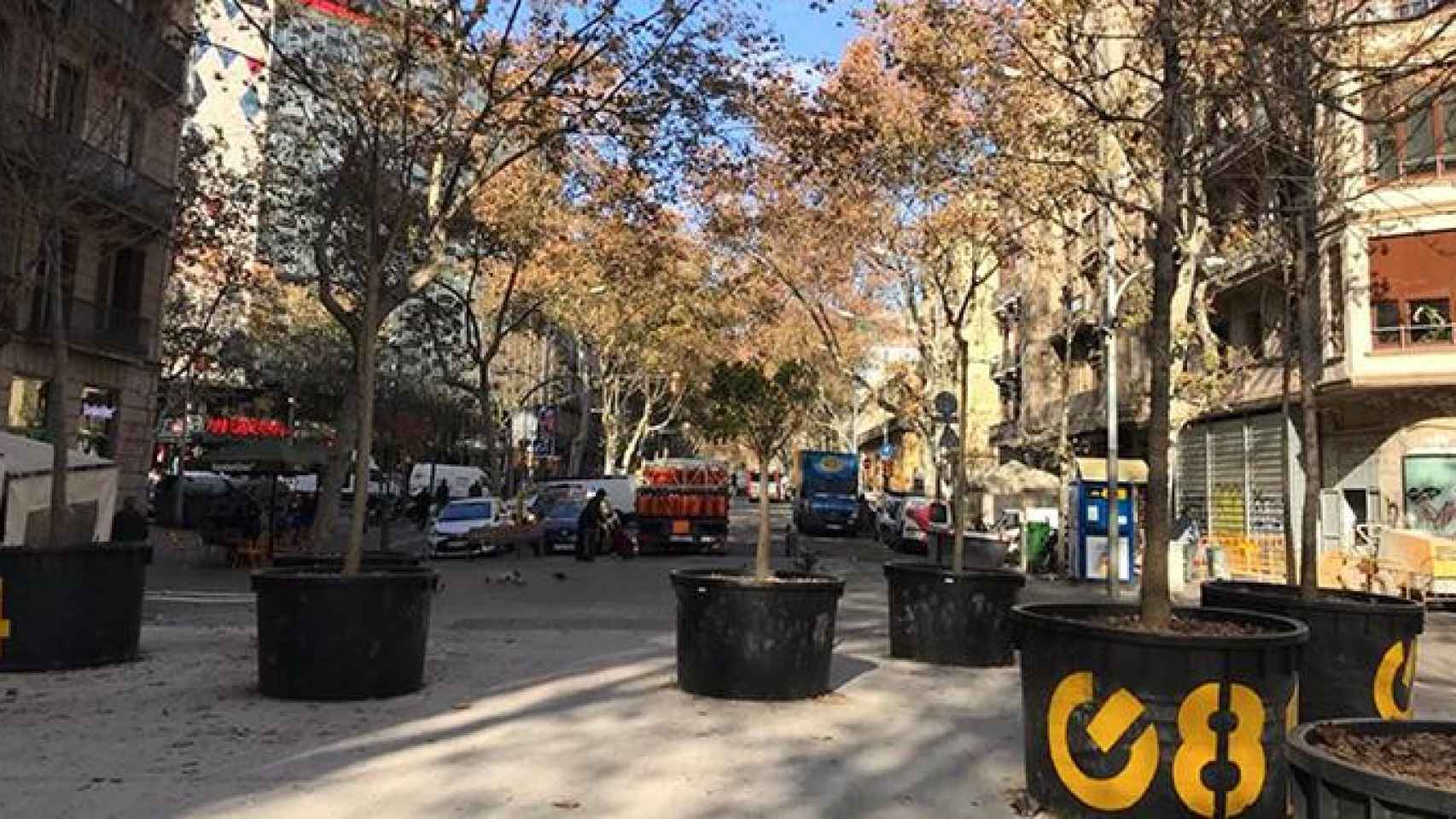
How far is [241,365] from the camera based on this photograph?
4638cm

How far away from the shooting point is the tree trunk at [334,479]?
1354cm

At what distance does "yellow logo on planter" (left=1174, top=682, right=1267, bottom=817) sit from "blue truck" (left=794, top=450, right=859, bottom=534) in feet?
117

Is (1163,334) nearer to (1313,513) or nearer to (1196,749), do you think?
(1196,749)

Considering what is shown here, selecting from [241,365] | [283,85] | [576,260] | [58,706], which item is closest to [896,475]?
[241,365]

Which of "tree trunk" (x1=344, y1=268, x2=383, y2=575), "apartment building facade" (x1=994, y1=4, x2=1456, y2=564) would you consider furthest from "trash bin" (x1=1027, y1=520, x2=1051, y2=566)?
"tree trunk" (x1=344, y1=268, x2=383, y2=575)

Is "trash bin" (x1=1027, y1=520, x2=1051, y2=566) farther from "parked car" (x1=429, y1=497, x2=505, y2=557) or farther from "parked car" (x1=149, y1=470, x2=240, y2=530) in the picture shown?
"parked car" (x1=149, y1=470, x2=240, y2=530)

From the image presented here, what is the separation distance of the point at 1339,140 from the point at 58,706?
10.9 meters

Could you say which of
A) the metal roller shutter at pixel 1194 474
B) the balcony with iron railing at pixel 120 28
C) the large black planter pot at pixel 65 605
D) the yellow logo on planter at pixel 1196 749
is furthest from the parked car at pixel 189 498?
the yellow logo on planter at pixel 1196 749

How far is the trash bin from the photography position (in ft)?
84.5

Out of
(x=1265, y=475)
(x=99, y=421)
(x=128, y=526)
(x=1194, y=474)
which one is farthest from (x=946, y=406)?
(x=99, y=421)

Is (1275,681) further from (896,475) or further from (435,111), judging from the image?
(896,475)

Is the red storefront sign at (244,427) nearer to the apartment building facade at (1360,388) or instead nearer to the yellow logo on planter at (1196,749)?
the apartment building facade at (1360,388)

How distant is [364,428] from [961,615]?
18.1ft

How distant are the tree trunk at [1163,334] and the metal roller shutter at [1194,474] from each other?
26518 millimetres
